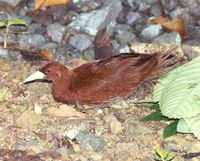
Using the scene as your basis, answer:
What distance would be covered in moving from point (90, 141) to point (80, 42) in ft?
4.76

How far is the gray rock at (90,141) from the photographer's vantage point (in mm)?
4012

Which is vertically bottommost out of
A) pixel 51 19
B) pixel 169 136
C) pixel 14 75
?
pixel 169 136

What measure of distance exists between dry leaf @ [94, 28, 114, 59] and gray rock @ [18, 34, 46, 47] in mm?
441

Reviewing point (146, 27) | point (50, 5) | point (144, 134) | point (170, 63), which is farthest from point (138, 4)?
point (144, 134)

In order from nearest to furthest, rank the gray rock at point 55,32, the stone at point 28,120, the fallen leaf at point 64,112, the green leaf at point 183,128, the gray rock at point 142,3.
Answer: the green leaf at point 183,128
the stone at point 28,120
the fallen leaf at point 64,112
the gray rock at point 55,32
the gray rock at point 142,3

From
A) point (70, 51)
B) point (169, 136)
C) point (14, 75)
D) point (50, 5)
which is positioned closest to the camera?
point (169, 136)

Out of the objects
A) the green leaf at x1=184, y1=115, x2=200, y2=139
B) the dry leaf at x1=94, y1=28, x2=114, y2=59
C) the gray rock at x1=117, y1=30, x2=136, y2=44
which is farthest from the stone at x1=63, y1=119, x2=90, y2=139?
the gray rock at x1=117, y1=30, x2=136, y2=44

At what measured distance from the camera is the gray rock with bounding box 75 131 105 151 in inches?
158

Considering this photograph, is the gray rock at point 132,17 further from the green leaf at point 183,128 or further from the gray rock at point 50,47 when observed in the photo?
the green leaf at point 183,128

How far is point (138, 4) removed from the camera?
5.77 m

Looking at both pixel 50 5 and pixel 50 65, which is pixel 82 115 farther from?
pixel 50 5

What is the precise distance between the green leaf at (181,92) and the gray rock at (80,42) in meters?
1.13

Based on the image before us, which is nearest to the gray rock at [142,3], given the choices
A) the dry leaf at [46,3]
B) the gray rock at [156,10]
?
the gray rock at [156,10]

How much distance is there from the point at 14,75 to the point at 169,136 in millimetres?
1261
